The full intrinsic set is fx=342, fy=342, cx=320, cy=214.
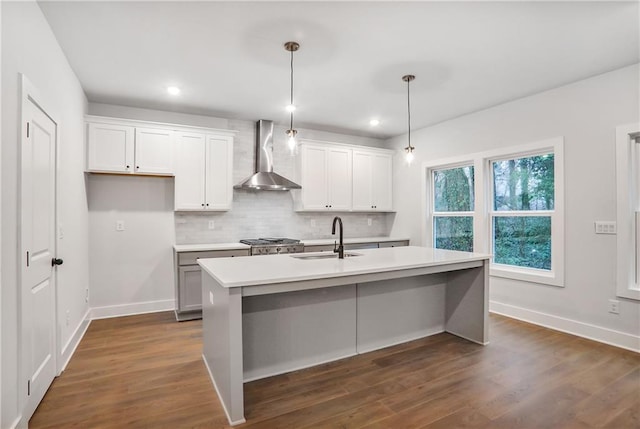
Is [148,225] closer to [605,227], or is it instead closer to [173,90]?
[173,90]

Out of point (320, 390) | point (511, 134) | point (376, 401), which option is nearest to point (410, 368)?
point (376, 401)

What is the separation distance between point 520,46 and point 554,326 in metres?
2.84

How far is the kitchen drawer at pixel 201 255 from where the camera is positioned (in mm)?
3941

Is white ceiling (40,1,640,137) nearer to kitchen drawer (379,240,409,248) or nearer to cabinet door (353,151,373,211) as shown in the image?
cabinet door (353,151,373,211)

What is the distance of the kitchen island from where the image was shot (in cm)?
213

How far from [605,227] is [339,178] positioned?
325 cm

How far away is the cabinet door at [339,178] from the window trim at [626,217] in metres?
3.21

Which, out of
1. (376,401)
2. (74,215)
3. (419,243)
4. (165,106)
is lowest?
(376,401)

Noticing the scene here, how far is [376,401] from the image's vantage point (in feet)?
7.39

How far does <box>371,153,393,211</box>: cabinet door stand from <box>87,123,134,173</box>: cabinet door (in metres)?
3.52

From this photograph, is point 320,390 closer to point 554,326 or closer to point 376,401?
point 376,401

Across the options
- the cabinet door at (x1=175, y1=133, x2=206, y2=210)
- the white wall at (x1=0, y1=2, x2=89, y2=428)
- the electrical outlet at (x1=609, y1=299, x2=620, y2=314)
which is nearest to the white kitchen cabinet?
the cabinet door at (x1=175, y1=133, x2=206, y2=210)

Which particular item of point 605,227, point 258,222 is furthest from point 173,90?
point 605,227

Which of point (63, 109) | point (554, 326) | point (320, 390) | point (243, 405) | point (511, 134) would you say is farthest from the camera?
point (511, 134)
